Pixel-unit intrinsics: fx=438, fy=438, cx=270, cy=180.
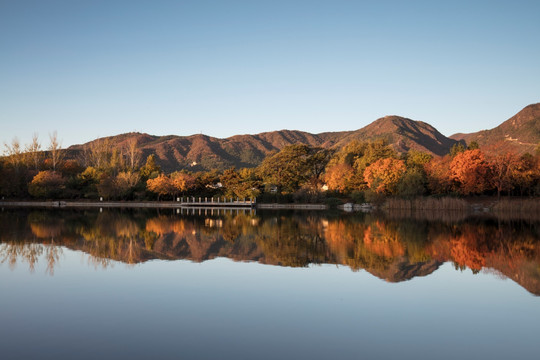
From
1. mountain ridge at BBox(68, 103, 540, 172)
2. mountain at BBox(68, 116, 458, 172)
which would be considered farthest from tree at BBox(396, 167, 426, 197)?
mountain at BBox(68, 116, 458, 172)

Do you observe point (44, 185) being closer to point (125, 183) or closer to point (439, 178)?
point (125, 183)

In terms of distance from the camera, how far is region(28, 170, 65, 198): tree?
155 ft

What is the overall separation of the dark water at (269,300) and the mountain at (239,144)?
330 ft

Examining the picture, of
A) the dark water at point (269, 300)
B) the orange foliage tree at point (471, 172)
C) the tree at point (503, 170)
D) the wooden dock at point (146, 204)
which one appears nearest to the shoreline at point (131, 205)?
the wooden dock at point (146, 204)

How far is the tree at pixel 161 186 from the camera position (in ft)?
156

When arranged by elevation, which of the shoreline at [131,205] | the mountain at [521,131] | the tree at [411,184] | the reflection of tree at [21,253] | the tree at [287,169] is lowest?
the shoreline at [131,205]

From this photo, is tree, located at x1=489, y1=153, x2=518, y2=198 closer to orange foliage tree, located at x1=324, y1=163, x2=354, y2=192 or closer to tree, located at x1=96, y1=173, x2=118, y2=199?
orange foliage tree, located at x1=324, y1=163, x2=354, y2=192

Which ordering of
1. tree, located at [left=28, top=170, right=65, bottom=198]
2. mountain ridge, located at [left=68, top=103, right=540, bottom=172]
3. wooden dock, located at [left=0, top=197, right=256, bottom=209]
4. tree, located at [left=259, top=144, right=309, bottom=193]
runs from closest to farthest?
wooden dock, located at [left=0, top=197, right=256, bottom=209], tree, located at [left=259, top=144, right=309, bottom=193], tree, located at [left=28, top=170, right=65, bottom=198], mountain ridge, located at [left=68, top=103, right=540, bottom=172]

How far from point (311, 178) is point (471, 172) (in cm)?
1705

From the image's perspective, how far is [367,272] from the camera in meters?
9.98

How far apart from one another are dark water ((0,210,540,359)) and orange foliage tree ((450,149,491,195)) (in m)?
23.2

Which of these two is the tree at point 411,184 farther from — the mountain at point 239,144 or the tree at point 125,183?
the mountain at point 239,144

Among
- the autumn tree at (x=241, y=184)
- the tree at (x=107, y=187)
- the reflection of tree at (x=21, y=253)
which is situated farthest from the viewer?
the tree at (x=107, y=187)

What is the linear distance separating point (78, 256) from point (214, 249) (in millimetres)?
3868
